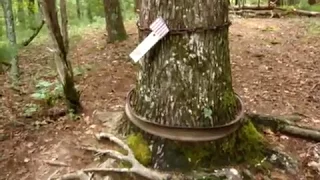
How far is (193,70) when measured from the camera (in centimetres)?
309

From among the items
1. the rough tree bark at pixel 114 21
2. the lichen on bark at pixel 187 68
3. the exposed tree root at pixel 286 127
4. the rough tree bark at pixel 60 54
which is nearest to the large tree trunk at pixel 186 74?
the lichen on bark at pixel 187 68

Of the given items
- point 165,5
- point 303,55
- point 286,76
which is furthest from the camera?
point 303,55

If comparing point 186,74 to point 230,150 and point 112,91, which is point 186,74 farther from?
point 112,91

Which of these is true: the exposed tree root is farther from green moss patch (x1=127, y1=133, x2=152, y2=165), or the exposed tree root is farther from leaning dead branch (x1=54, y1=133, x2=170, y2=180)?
leaning dead branch (x1=54, y1=133, x2=170, y2=180)

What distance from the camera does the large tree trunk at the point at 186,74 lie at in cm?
303

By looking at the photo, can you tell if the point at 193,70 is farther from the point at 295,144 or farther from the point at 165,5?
the point at 295,144

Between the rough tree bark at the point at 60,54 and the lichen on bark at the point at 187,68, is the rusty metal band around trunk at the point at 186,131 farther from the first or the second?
the rough tree bark at the point at 60,54

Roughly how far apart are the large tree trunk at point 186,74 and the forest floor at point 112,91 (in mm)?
732

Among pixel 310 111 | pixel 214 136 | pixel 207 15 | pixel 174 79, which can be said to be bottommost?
pixel 310 111

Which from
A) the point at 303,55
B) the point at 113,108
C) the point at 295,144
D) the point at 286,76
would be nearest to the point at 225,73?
the point at 295,144

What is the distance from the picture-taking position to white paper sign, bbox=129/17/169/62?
119 inches

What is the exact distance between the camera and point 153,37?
3023 mm

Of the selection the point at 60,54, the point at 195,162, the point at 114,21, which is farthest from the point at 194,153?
the point at 114,21

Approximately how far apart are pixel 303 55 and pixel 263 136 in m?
4.46
